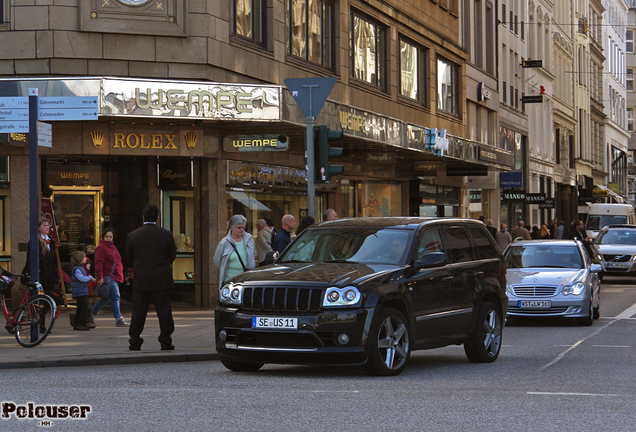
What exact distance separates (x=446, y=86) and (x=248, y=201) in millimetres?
16269

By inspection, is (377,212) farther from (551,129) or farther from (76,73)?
(551,129)

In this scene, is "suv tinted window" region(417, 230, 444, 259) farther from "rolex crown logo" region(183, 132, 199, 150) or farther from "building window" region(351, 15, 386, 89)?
"building window" region(351, 15, 386, 89)

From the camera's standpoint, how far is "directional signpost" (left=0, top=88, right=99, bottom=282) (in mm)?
12945

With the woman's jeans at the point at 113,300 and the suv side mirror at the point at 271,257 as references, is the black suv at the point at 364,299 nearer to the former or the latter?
the suv side mirror at the point at 271,257

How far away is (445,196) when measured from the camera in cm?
3759

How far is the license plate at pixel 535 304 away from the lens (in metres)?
16.8

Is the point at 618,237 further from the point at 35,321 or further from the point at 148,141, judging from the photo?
the point at 35,321

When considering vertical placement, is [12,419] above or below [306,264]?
below

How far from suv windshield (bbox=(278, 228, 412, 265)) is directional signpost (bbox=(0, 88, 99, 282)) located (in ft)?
12.5

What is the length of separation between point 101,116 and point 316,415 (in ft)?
37.2

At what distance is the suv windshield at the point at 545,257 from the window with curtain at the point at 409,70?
13.1 meters

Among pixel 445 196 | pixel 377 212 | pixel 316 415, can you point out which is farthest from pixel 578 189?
pixel 316 415

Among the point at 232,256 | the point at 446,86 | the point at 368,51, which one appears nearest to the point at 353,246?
the point at 232,256

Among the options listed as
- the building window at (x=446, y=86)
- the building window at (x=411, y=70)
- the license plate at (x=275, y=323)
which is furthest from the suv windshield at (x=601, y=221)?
the license plate at (x=275, y=323)
